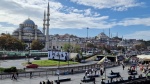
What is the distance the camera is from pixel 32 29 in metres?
150

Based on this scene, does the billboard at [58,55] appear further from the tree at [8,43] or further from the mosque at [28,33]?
the mosque at [28,33]

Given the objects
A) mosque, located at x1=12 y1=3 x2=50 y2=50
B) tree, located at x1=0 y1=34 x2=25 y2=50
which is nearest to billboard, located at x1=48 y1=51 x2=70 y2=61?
tree, located at x1=0 y1=34 x2=25 y2=50

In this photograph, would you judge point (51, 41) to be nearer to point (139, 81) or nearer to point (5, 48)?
point (5, 48)

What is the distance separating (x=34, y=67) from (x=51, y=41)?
106 meters

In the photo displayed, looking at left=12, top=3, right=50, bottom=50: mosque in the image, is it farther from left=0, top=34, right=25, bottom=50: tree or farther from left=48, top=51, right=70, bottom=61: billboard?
left=48, top=51, right=70, bottom=61: billboard

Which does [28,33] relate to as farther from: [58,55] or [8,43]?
[58,55]

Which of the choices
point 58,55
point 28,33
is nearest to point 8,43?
point 58,55

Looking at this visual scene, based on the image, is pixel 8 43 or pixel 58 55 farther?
pixel 8 43

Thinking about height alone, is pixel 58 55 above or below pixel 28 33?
below

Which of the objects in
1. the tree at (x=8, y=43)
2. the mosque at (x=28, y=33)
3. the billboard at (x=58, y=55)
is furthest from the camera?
the mosque at (x=28, y=33)

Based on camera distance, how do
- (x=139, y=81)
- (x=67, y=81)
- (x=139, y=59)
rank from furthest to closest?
(x=139, y=59)
(x=139, y=81)
(x=67, y=81)

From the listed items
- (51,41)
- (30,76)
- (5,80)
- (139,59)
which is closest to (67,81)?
(30,76)

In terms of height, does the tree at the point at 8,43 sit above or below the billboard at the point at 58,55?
above

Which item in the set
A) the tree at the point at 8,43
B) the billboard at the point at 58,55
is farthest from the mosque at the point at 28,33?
the billboard at the point at 58,55
